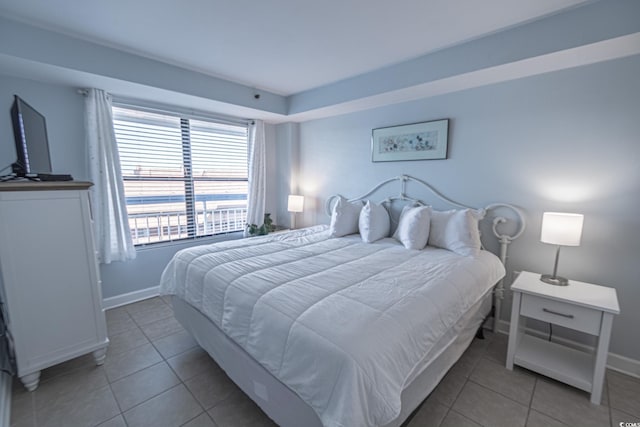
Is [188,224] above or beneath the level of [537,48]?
beneath

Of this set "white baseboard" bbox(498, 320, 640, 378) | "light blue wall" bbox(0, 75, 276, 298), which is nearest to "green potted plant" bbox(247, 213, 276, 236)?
"light blue wall" bbox(0, 75, 276, 298)

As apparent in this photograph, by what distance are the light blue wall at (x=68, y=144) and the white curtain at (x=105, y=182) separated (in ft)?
0.40

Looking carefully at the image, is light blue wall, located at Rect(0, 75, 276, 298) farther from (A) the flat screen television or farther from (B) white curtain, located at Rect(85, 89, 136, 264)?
(A) the flat screen television

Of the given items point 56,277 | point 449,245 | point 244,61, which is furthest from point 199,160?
point 449,245

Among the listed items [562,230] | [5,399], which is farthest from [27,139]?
[562,230]

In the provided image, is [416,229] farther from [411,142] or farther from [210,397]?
[210,397]

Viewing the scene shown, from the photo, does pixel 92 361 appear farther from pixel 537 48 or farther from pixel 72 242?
pixel 537 48

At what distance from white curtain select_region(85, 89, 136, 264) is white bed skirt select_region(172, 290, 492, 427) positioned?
4.54ft

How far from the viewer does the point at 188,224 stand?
11.9ft

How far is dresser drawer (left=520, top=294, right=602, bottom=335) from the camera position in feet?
5.56

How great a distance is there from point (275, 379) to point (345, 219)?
192 centimetres

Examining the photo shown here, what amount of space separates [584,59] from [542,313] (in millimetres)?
1870

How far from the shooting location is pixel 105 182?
2.79 meters

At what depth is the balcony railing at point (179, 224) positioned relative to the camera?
3.26m
